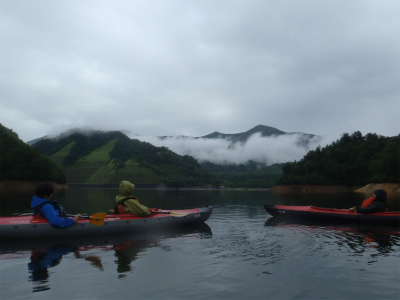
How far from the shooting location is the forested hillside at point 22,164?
98.5m

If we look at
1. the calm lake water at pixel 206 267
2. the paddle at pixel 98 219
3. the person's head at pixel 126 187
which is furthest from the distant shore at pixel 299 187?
the paddle at pixel 98 219

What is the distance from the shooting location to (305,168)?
130625 millimetres

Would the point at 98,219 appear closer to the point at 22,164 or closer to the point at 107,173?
the point at 22,164

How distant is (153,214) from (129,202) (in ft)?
5.50

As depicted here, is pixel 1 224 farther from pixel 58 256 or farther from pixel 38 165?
pixel 38 165

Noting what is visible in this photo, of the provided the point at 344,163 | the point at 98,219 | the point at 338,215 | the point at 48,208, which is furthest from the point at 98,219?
the point at 344,163

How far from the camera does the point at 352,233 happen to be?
17516mm

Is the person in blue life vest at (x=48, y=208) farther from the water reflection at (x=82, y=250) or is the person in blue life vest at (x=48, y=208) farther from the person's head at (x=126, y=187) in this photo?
the person's head at (x=126, y=187)

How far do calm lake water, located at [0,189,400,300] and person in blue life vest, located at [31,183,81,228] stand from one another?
94 centimetres

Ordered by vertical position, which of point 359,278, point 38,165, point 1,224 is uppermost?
point 38,165

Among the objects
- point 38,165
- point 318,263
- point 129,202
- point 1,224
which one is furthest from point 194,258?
point 38,165

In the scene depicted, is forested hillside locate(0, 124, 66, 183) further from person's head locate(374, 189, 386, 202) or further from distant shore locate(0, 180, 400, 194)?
person's head locate(374, 189, 386, 202)

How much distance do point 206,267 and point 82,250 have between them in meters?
5.92

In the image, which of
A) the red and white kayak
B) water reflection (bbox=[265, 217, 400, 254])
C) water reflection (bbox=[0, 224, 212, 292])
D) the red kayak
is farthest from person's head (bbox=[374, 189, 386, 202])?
the red and white kayak
